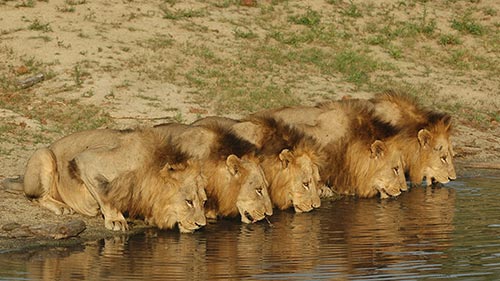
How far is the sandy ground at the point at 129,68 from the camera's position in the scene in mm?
16281

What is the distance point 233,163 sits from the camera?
475 inches

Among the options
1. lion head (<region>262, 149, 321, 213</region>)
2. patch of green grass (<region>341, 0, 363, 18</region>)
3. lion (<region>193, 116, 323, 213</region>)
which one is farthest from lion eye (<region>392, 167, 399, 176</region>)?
patch of green grass (<region>341, 0, 363, 18</region>)

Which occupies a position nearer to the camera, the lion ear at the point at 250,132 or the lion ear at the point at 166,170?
the lion ear at the point at 166,170

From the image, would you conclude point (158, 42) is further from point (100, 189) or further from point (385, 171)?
point (100, 189)

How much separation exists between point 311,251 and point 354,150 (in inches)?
146

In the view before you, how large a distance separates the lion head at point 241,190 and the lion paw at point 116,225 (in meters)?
1.00

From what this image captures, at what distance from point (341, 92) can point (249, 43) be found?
7.10 ft

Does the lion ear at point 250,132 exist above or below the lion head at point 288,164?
above

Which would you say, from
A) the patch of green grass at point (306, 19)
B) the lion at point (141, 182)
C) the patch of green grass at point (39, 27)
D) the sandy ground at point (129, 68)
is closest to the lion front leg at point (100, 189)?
the lion at point (141, 182)

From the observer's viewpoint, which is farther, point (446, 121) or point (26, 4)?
point (26, 4)

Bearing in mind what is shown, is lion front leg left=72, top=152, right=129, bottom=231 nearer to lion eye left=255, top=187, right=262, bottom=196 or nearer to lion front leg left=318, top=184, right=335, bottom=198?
lion eye left=255, top=187, right=262, bottom=196

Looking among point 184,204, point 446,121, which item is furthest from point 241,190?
point 446,121

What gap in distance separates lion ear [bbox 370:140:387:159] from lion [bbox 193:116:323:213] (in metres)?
1.15

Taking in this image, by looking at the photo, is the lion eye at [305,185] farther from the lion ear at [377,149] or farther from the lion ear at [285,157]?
the lion ear at [377,149]
